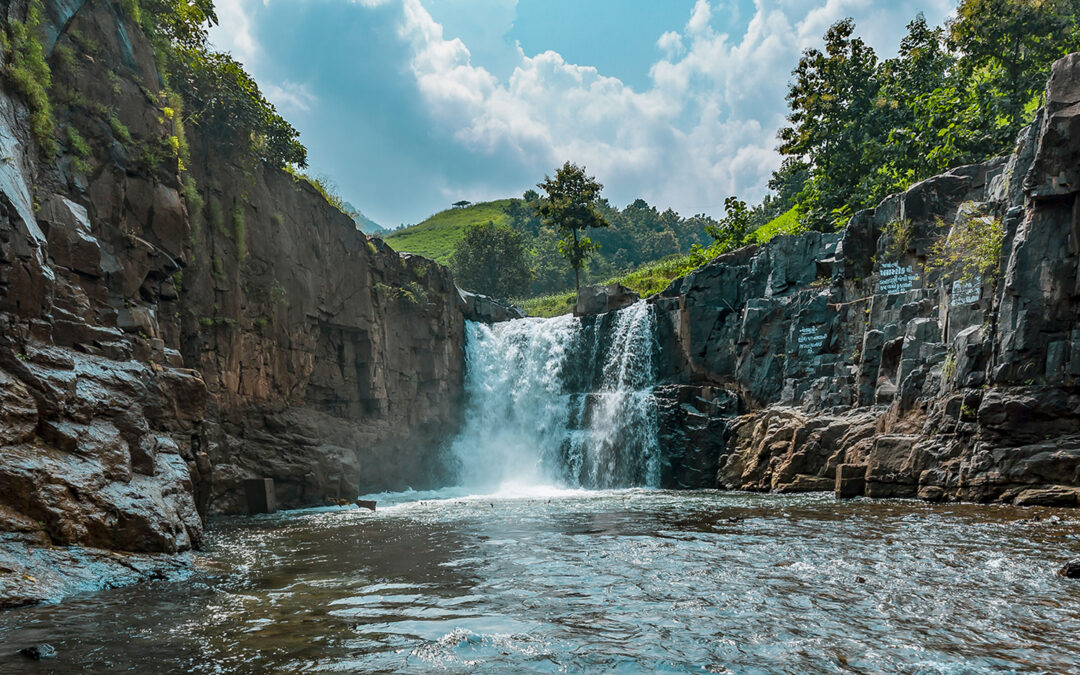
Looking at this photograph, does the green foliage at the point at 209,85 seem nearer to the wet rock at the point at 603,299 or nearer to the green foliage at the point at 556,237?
the wet rock at the point at 603,299

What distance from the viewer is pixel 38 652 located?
5438 mm

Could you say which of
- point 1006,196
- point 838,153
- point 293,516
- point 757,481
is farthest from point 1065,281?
point 838,153

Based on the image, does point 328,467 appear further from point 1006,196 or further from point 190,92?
point 1006,196

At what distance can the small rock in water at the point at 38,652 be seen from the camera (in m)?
5.41

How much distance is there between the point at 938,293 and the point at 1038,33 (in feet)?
63.6

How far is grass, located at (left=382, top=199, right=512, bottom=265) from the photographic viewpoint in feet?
313

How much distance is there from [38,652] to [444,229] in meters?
105

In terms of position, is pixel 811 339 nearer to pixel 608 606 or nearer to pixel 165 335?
pixel 608 606

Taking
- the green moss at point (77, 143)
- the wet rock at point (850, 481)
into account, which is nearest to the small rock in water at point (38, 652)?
the green moss at point (77, 143)

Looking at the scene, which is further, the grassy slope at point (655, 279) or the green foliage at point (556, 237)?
the green foliage at point (556, 237)

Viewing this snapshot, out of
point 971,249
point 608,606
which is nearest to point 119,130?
point 608,606

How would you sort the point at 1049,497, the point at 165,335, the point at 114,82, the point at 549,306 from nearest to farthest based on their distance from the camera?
the point at 1049,497
the point at 114,82
the point at 165,335
the point at 549,306

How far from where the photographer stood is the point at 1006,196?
1912cm

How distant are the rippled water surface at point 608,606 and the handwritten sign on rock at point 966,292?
24.4ft
